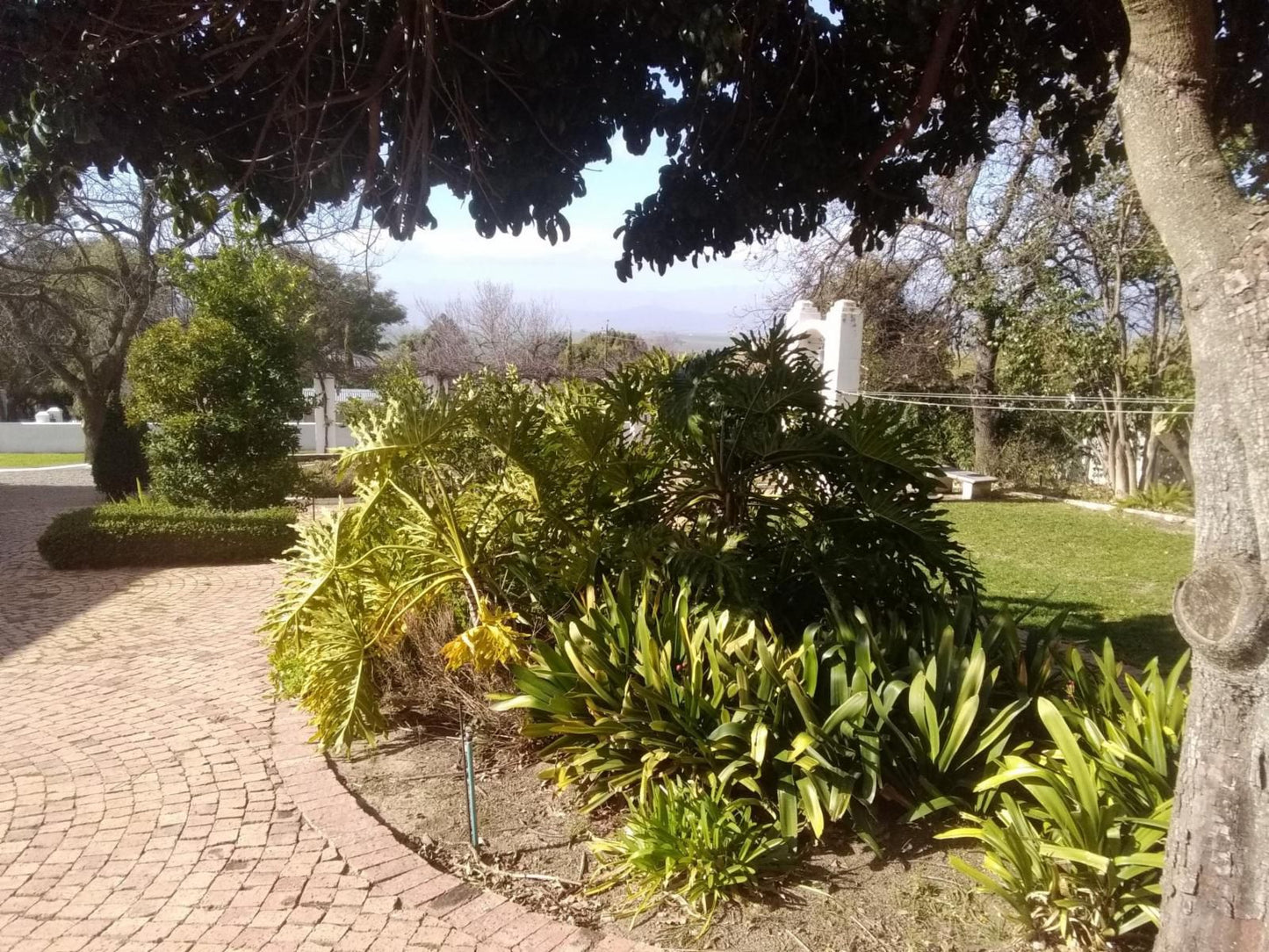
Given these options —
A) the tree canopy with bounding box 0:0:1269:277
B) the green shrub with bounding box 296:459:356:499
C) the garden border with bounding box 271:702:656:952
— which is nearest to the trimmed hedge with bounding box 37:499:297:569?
the green shrub with bounding box 296:459:356:499

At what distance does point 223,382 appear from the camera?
1067cm

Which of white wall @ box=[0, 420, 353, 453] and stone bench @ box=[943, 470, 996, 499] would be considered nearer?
stone bench @ box=[943, 470, 996, 499]

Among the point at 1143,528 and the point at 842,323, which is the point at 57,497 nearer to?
the point at 842,323

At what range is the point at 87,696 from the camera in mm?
5520

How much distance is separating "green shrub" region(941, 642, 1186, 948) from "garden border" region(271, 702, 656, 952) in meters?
1.16

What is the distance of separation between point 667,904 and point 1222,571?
1.99m

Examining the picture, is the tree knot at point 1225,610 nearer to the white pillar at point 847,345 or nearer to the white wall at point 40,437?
the white pillar at point 847,345

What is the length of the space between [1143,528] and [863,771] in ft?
31.6

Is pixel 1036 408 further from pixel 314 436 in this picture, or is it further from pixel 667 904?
pixel 314 436

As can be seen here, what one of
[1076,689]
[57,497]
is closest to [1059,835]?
[1076,689]

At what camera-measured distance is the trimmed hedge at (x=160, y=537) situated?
988 centimetres

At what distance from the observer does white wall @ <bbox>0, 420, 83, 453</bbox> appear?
33.7 meters

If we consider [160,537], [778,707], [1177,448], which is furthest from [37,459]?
[778,707]

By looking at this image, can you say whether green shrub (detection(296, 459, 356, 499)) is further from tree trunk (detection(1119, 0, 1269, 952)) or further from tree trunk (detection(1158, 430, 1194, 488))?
tree trunk (detection(1158, 430, 1194, 488))
